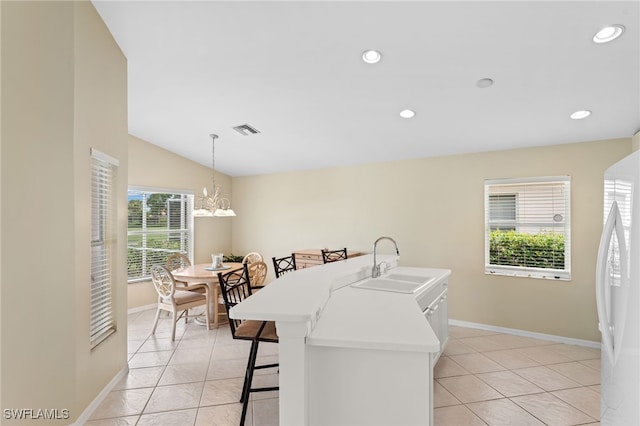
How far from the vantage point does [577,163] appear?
3.64 m

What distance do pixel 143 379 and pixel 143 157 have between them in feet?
11.6

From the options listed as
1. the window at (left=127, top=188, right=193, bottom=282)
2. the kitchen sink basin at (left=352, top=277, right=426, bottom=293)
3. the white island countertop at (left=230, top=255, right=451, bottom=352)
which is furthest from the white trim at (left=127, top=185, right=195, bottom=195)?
the kitchen sink basin at (left=352, top=277, right=426, bottom=293)

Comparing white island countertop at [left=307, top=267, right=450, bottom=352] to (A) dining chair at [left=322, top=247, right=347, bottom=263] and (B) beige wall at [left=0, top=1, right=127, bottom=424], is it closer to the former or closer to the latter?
(B) beige wall at [left=0, top=1, right=127, bottom=424]

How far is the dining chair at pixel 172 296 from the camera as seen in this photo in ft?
12.6

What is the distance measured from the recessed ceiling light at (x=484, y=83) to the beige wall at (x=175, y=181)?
143 inches

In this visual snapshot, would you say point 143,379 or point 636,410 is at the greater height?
point 636,410

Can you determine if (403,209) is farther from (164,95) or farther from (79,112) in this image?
(79,112)

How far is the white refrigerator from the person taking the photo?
115cm

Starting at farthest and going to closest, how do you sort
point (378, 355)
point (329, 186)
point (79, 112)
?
point (329, 186) → point (79, 112) → point (378, 355)

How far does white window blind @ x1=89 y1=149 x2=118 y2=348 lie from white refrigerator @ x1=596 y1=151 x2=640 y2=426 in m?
3.07

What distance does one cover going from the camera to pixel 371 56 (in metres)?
2.52

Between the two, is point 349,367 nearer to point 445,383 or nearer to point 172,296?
point 445,383

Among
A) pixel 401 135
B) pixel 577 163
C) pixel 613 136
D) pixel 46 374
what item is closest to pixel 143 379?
pixel 46 374

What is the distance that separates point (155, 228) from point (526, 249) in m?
5.62
